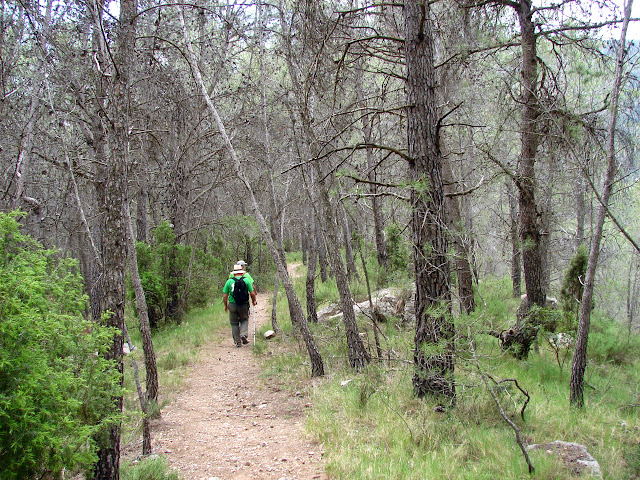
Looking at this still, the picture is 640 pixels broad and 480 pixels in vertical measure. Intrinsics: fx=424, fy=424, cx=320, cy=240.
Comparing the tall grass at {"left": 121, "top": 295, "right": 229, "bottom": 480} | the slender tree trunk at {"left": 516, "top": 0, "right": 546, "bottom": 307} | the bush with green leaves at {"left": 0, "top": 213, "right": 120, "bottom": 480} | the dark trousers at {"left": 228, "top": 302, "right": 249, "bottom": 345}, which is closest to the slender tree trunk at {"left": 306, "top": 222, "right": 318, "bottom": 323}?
the dark trousers at {"left": 228, "top": 302, "right": 249, "bottom": 345}

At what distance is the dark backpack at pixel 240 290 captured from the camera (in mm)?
10172

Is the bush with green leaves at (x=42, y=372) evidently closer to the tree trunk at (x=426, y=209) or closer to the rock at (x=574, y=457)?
the tree trunk at (x=426, y=209)

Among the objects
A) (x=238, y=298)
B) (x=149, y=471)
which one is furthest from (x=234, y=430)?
(x=238, y=298)

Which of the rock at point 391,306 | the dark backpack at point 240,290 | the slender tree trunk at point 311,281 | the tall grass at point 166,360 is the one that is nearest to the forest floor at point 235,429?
the tall grass at point 166,360

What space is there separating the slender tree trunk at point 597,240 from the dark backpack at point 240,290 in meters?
6.93

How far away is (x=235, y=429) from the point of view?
5.80 metres

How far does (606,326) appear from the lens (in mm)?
11234

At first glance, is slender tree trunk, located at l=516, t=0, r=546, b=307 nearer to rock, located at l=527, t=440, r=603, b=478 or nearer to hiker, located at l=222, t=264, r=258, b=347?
rock, located at l=527, t=440, r=603, b=478

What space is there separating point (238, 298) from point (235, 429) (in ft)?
15.0

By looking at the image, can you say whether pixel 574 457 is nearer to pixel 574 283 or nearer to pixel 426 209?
pixel 426 209

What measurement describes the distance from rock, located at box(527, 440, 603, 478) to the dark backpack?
7149mm

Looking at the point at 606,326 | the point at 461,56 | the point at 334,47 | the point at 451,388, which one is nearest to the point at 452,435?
the point at 451,388

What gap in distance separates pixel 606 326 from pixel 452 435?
30.0ft

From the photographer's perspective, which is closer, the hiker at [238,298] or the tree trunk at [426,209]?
the tree trunk at [426,209]
